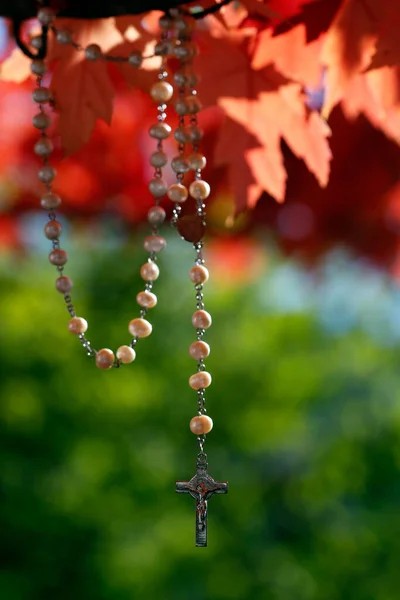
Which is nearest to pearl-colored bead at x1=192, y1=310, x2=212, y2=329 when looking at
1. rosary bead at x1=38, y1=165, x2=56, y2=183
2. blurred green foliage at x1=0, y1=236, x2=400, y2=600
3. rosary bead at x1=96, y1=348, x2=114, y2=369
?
rosary bead at x1=96, y1=348, x2=114, y2=369

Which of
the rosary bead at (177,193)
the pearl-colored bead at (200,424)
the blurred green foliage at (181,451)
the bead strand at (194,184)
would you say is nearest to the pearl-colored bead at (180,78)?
the bead strand at (194,184)

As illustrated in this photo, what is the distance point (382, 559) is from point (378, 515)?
0.62 ft

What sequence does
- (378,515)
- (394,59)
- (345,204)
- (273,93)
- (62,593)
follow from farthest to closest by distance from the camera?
(378,515), (62,593), (345,204), (273,93), (394,59)

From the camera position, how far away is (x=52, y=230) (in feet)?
2.72

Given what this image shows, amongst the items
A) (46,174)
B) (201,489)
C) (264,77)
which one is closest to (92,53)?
(46,174)

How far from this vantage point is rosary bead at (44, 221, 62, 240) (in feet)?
2.72

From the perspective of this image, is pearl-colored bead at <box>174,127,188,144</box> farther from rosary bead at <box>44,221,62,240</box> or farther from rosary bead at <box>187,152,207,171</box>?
rosary bead at <box>44,221,62,240</box>

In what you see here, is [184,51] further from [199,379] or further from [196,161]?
[199,379]

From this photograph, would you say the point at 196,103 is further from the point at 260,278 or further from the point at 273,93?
the point at 260,278

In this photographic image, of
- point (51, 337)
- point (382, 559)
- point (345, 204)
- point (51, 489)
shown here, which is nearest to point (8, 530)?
point (51, 489)

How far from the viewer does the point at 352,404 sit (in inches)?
139

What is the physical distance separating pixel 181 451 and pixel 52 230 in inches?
98.1

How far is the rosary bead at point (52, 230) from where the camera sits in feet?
2.72

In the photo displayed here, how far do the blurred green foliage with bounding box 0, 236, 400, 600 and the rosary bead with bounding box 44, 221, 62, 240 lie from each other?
2.29 m
